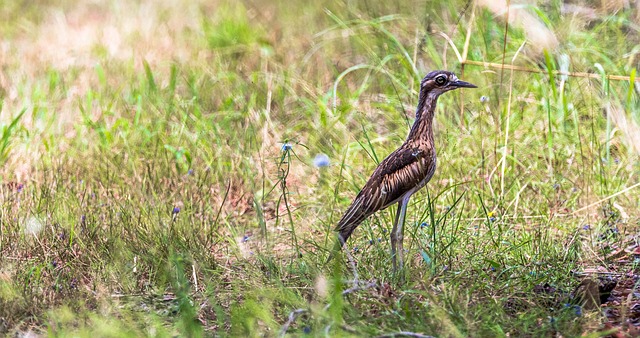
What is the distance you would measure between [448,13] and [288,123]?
1511 millimetres

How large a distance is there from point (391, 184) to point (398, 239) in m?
0.22

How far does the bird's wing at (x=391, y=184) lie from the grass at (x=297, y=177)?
0.12 m

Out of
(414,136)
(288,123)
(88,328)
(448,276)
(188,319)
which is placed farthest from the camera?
(288,123)

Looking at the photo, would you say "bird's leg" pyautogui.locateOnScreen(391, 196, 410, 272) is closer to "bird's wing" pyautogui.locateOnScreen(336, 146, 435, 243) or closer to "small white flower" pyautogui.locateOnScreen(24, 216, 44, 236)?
"bird's wing" pyautogui.locateOnScreen(336, 146, 435, 243)

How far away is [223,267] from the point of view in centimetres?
403

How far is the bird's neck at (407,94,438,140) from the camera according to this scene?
3.97m

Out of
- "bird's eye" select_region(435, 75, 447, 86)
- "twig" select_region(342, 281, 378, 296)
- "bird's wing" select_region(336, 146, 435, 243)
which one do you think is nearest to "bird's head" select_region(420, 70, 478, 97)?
"bird's eye" select_region(435, 75, 447, 86)

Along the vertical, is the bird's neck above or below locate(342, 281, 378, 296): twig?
above

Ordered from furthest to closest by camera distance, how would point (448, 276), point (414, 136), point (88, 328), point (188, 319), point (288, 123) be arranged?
point (288, 123), point (414, 136), point (448, 276), point (88, 328), point (188, 319)

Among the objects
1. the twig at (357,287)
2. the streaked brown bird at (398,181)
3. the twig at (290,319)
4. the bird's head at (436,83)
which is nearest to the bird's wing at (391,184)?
the streaked brown bird at (398,181)

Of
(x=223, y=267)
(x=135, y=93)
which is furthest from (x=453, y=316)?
(x=135, y=93)

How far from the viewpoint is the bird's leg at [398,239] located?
12.1ft

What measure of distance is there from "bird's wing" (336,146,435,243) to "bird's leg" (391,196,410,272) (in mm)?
79

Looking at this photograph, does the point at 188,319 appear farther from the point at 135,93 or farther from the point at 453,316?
the point at 135,93
